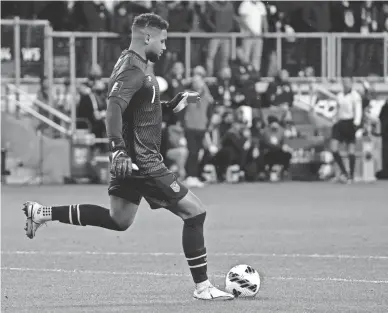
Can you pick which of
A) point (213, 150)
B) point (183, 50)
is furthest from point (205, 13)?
point (213, 150)

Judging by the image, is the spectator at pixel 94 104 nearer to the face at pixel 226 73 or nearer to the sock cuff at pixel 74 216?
the face at pixel 226 73

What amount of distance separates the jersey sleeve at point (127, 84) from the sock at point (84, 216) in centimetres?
97

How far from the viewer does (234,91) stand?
25.9 meters

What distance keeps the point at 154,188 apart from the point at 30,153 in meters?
16.5

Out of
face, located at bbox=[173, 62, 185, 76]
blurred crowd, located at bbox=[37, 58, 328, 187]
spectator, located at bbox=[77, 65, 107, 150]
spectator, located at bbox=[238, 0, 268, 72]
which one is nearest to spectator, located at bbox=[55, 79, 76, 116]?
blurred crowd, located at bbox=[37, 58, 328, 187]

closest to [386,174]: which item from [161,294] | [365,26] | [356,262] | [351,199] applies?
[365,26]

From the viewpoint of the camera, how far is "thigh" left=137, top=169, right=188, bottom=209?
8.82 metres

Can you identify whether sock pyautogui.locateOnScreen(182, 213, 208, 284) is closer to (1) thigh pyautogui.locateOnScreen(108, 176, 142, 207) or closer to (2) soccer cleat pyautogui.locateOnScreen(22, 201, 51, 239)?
(1) thigh pyautogui.locateOnScreen(108, 176, 142, 207)

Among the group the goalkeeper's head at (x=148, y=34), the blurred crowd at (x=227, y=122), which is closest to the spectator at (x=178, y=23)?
the blurred crowd at (x=227, y=122)

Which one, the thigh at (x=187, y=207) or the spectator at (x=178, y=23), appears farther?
the spectator at (x=178, y=23)

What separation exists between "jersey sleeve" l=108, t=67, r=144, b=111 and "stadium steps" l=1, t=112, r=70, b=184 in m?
16.4

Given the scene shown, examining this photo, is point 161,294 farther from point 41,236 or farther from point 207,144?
point 207,144

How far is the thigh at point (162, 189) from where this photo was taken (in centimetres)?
882

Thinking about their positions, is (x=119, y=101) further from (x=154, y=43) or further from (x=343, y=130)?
(x=343, y=130)
